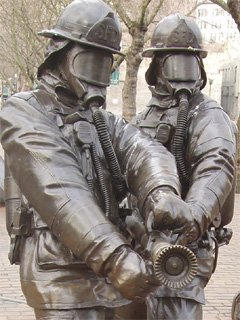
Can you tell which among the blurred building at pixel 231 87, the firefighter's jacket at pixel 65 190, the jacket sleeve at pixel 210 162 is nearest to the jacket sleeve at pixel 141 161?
the firefighter's jacket at pixel 65 190

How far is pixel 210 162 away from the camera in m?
4.18

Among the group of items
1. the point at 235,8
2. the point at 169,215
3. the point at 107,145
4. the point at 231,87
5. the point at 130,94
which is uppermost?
the point at 235,8

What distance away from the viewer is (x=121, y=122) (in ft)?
13.2

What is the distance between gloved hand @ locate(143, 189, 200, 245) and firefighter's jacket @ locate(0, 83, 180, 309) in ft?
0.38

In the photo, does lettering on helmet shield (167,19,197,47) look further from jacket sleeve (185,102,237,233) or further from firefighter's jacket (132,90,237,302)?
jacket sleeve (185,102,237,233)

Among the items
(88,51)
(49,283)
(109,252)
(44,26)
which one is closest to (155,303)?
(49,283)

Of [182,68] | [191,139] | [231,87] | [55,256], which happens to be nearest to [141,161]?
[55,256]

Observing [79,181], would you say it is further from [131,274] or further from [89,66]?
[89,66]

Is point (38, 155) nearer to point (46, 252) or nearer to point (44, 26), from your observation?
point (46, 252)

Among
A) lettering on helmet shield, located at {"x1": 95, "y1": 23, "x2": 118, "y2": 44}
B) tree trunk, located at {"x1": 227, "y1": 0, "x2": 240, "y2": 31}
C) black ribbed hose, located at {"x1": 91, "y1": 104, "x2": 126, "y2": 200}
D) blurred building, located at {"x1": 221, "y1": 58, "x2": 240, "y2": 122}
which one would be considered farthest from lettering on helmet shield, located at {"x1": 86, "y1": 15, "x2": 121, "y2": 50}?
blurred building, located at {"x1": 221, "y1": 58, "x2": 240, "y2": 122}

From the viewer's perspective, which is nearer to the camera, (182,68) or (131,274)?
(131,274)

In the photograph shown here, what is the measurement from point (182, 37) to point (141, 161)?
173 cm

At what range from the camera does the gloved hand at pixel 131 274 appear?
9.84 feet

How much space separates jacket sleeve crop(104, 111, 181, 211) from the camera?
341 centimetres
